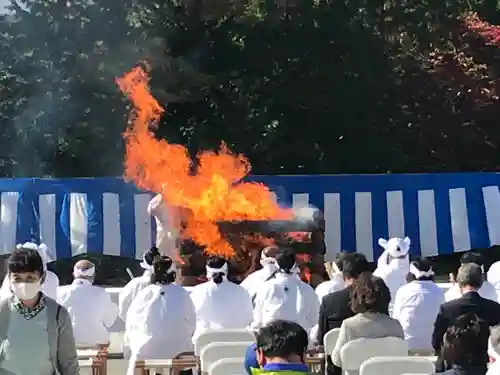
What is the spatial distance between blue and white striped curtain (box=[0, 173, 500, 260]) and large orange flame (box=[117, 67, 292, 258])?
16.1 inches

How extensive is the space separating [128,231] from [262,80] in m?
4.08

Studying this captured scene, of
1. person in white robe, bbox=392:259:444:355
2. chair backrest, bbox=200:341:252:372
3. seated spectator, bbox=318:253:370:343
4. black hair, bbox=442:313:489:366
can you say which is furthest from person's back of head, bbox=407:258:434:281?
black hair, bbox=442:313:489:366

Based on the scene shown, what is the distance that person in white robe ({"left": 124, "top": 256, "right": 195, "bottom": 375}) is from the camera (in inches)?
277

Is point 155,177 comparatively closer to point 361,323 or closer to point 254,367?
point 361,323

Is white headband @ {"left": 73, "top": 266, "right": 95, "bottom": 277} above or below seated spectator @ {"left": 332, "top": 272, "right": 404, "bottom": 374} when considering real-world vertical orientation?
above

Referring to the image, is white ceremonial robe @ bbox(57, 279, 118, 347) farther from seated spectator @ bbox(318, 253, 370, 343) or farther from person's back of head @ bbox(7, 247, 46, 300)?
person's back of head @ bbox(7, 247, 46, 300)

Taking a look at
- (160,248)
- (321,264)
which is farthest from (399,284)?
(160,248)

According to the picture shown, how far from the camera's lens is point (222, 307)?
7.77 meters

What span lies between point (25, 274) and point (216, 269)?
3435 millimetres

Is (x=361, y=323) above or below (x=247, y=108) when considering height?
below

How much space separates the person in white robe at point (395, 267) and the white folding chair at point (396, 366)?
15.0 ft

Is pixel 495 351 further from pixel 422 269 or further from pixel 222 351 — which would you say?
pixel 422 269

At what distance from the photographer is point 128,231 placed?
44.4ft

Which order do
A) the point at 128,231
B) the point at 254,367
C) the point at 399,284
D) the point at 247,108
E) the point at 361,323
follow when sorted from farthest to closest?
the point at 247,108
the point at 128,231
the point at 399,284
the point at 361,323
the point at 254,367
